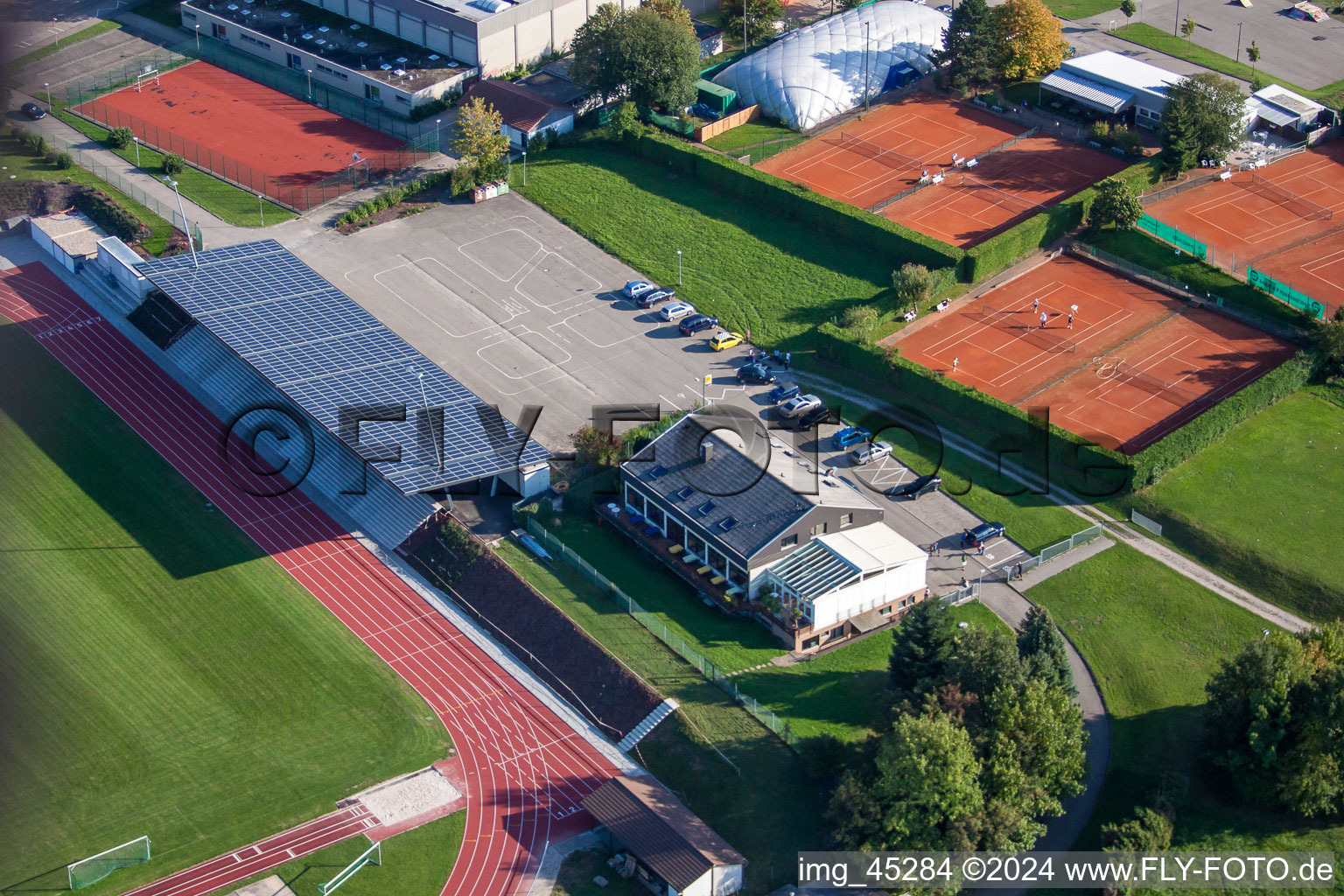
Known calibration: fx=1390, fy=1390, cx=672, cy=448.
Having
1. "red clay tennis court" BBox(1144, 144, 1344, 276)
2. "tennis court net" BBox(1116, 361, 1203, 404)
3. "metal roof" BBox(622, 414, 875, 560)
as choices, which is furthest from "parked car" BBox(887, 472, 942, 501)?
"red clay tennis court" BBox(1144, 144, 1344, 276)

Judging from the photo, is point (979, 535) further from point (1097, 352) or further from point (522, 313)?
point (522, 313)

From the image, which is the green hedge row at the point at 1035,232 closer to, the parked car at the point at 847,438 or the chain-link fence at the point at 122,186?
the parked car at the point at 847,438

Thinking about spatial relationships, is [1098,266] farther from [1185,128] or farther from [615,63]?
[615,63]

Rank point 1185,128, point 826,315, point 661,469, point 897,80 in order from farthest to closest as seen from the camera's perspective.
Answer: point 897,80, point 1185,128, point 826,315, point 661,469

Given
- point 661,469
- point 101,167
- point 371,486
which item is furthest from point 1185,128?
point 101,167

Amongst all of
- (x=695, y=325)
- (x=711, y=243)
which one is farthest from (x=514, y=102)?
(x=695, y=325)

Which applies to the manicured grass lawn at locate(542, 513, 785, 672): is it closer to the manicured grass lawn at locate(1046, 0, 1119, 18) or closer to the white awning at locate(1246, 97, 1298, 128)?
the white awning at locate(1246, 97, 1298, 128)
